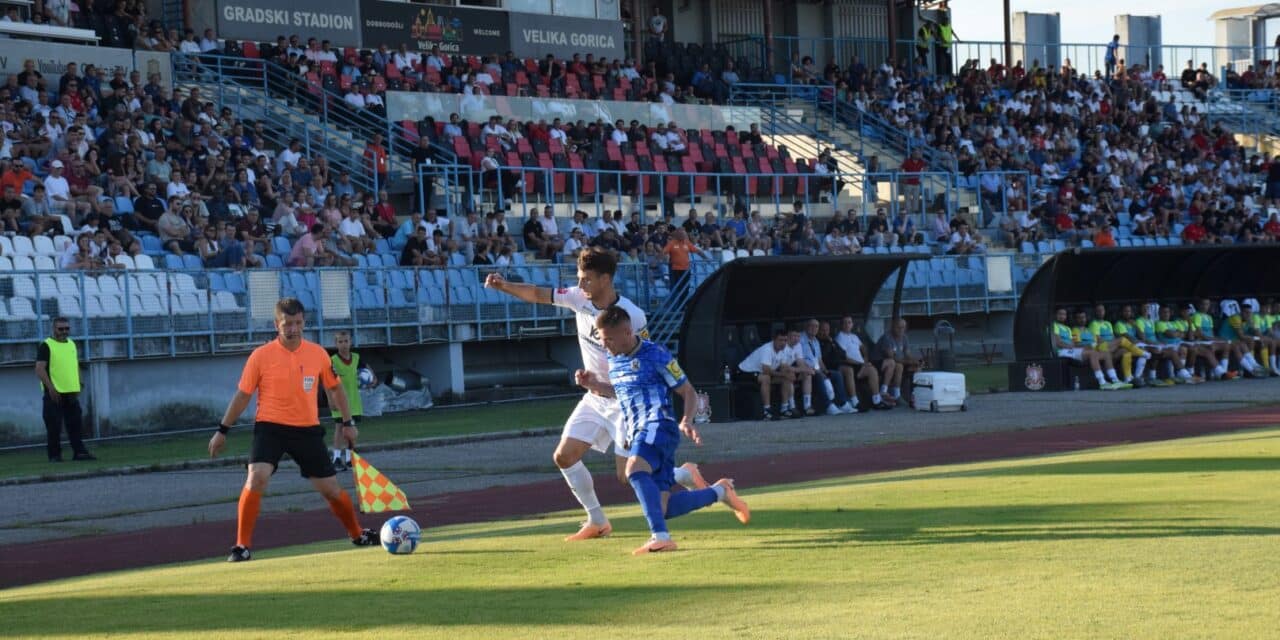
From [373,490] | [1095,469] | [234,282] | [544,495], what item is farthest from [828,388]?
[373,490]

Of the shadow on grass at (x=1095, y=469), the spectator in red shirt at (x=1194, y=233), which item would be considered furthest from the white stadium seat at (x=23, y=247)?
the spectator in red shirt at (x=1194, y=233)

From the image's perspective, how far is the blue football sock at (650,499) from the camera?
10031 mm

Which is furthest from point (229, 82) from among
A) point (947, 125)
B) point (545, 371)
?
point (947, 125)

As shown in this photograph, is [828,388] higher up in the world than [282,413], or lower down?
lower down

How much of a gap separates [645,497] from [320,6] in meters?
31.0

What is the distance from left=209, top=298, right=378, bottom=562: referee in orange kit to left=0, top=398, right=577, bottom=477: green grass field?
8671 millimetres

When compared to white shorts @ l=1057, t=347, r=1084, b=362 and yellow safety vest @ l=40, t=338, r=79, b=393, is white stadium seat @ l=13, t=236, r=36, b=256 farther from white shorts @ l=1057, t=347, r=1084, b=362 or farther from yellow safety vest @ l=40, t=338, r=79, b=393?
white shorts @ l=1057, t=347, r=1084, b=362

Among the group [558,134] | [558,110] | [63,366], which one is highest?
[558,110]

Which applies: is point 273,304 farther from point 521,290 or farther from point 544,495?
point 521,290

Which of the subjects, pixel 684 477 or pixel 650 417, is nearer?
pixel 650 417

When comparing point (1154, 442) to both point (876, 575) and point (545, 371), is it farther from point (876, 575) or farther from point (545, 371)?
point (545, 371)

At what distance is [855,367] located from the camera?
88.5 ft

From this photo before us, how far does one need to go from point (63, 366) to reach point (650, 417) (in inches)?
511

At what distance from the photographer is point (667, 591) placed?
8.47 metres
